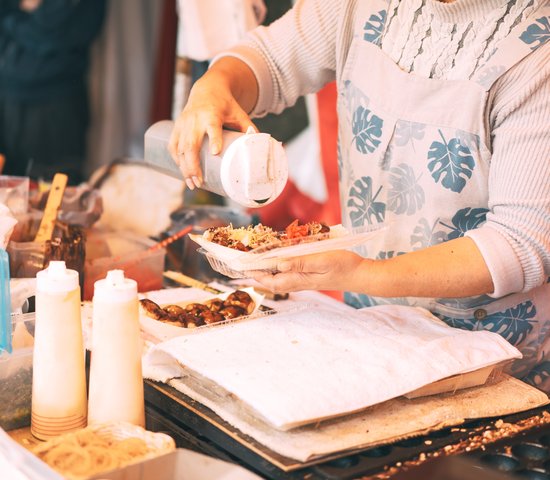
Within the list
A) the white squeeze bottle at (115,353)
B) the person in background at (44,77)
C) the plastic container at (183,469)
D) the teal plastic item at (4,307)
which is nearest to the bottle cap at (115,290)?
the white squeeze bottle at (115,353)

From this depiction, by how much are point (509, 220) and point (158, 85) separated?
110 inches

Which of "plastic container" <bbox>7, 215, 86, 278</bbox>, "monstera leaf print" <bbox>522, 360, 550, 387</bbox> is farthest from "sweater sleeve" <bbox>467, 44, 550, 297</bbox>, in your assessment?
"plastic container" <bbox>7, 215, 86, 278</bbox>

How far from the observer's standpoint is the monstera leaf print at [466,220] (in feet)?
6.11

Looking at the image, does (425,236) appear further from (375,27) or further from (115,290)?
(115,290)

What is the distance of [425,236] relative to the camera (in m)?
1.92

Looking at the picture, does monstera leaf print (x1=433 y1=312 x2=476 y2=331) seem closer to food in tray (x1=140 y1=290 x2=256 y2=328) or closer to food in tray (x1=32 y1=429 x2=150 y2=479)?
food in tray (x1=140 y1=290 x2=256 y2=328)

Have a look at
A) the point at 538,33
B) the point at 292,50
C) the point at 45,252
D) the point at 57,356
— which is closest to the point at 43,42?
the point at 292,50

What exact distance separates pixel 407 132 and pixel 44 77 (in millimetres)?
3000

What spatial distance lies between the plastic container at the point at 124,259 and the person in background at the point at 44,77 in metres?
2.12

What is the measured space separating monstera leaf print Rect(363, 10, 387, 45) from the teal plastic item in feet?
3.21

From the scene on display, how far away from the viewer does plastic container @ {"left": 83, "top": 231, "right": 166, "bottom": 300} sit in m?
2.04

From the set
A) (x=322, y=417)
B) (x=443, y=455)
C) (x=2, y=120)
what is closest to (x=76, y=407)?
(x=322, y=417)

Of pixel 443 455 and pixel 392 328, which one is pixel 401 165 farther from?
pixel 443 455

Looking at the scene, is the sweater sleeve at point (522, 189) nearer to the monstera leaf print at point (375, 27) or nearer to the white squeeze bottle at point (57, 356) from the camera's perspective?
the monstera leaf print at point (375, 27)
